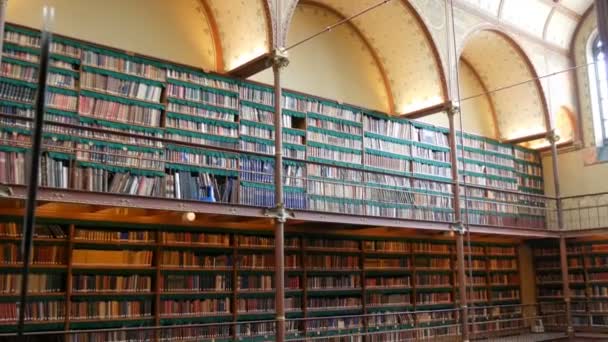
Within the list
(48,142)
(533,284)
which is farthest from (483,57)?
(48,142)

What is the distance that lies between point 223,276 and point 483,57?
8.06 m

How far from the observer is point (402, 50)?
36.9ft

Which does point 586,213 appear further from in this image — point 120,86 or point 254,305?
point 120,86

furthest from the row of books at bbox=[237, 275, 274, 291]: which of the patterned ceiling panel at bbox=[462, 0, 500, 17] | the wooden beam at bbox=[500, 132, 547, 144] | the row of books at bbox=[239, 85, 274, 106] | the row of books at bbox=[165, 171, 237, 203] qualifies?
the wooden beam at bbox=[500, 132, 547, 144]

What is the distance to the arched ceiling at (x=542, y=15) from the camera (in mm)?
12531

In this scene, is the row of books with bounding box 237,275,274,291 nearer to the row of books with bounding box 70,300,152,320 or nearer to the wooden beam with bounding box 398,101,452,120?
the row of books with bounding box 70,300,152,320

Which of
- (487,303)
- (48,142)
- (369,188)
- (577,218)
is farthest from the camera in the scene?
(577,218)

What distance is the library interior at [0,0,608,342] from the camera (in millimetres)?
7242

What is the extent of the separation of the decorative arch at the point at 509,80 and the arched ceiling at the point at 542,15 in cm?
48

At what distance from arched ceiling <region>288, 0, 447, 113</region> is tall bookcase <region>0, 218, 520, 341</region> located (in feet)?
8.89

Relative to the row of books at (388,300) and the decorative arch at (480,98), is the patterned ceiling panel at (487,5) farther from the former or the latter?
the row of books at (388,300)

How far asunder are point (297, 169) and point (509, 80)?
647cm

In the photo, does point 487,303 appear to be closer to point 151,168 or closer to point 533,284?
point 533,284

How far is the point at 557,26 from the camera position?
45.8ft
